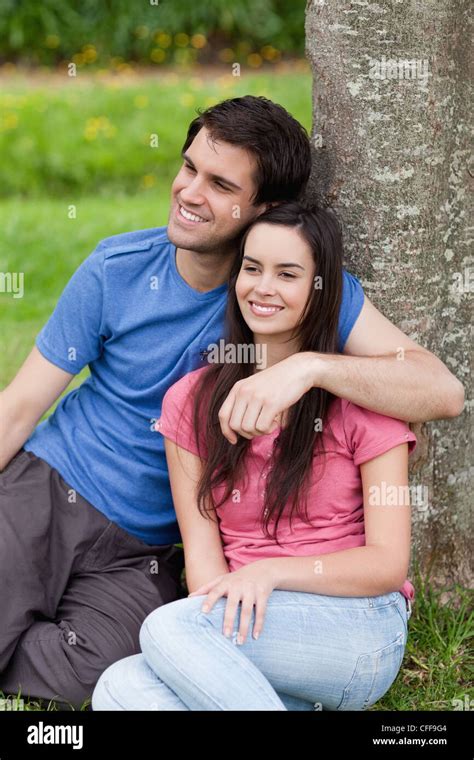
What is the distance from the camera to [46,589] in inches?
125

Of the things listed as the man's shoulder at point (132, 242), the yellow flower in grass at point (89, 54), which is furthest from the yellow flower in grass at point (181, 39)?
the man's shoulder at point (132, 242)

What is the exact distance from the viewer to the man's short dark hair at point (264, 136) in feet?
9.98

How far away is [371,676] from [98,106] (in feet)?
25.4

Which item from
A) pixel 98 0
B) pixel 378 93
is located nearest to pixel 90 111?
pixel 98 0

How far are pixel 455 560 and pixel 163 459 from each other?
3.36 feet

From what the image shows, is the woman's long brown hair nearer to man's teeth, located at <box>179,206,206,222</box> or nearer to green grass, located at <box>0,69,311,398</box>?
man's teeth, located at <box>179,206,206,222</box>

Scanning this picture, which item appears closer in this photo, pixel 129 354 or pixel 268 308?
pixel 268 308

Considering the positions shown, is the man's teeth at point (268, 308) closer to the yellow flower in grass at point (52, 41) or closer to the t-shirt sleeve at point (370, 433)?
the t-shirt sleeve at point (370, 433)

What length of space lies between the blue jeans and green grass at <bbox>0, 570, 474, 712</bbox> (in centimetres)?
31

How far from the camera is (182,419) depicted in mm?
2961

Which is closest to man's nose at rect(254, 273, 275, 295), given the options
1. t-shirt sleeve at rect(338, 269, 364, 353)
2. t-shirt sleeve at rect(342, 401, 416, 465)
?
t-shirt sleeve at rect(338, 269, 364, 353)

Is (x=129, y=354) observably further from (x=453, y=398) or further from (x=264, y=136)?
(x=453, y=398)

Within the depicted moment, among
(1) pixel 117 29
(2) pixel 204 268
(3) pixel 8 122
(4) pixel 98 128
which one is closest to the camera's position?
(2) pixel 204 268

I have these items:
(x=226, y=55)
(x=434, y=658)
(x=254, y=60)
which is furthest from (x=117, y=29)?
(x=434, y=658)
